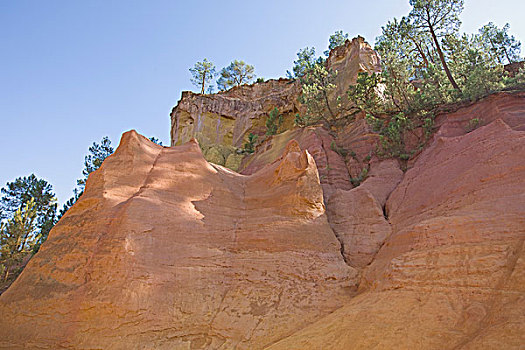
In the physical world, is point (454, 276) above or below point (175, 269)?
below

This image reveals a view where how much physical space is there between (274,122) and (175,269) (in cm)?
2933

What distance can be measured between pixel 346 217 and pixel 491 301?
5909mm

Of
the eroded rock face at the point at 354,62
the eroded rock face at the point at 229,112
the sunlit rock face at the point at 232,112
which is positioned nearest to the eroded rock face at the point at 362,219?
the eroded rock face at the point at 354,62

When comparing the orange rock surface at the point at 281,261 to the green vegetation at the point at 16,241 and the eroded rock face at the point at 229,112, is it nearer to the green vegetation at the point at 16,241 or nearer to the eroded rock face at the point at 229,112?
the green vegetation at the point at 16,241

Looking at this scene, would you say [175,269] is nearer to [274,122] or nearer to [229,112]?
[274,122]

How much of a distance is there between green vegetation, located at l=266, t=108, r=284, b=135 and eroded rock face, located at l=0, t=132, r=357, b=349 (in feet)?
72.9

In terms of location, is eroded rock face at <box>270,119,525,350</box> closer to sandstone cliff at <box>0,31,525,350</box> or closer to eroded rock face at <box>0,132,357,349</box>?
sandstone cliff at <box>0,31,525,350</box>

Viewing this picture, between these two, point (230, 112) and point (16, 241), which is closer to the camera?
point (16, 241)

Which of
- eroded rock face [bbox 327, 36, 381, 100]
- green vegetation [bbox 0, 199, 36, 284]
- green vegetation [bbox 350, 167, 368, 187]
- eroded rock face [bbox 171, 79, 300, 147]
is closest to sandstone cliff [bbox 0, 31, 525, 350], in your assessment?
green vegetation [bbox 350, 167, 368, 187]

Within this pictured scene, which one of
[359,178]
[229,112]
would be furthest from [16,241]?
[229,112]

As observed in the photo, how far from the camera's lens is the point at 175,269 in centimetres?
822

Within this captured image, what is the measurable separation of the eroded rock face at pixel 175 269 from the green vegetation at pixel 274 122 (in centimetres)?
2221

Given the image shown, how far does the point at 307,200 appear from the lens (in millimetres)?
10594

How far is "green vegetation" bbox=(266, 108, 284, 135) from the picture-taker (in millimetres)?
33272
